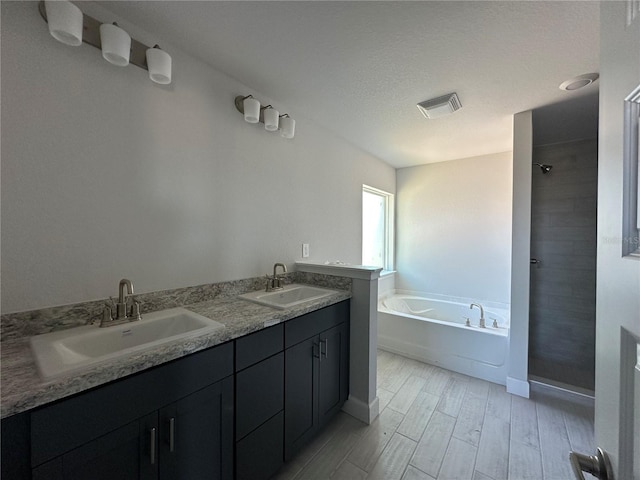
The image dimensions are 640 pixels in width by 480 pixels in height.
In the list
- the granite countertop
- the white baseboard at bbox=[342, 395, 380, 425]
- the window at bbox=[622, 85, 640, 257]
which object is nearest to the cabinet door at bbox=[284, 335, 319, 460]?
the granite countertop

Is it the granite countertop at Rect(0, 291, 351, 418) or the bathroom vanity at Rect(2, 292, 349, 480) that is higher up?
the granite countertop at Rect(0, 291, 351, 418)

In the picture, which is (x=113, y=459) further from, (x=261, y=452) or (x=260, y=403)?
(x=261, y=452)

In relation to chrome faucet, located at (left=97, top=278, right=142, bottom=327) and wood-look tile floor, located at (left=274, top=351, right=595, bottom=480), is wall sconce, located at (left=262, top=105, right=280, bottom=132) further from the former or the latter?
wood-look tile floor, located at (left=274, top=351, right=595, bottom=480)

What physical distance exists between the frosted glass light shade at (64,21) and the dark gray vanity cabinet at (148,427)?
1395 mm

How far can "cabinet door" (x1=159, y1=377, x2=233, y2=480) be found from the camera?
0.94 meters

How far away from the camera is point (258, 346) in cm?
125

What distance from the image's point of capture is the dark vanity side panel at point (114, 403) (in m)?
0.70

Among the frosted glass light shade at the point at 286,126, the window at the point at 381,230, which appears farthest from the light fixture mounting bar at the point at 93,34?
the window at the point at 381,230

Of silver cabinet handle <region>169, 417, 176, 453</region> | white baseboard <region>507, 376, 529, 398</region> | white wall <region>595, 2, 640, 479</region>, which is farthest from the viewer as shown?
white baseboard <region>507, 376, 529, 398</region>

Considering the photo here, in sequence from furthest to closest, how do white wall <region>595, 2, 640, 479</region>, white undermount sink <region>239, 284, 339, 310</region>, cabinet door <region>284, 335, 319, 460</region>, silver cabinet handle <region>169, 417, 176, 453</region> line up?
white undermount sink <region>239, 284, 339, 310</region> < cabinet door <region>284, 335, 319, 460</region> < silver cabinet handle <region>169, 417, 176, 453</region> < white wall <region>595, 2, 640, 479</region>

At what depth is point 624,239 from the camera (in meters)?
0.41

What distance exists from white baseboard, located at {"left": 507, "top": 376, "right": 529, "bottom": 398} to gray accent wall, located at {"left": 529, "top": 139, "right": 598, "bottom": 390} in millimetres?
556

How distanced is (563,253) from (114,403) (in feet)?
12.6

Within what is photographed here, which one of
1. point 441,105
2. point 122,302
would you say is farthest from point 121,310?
point 441,105
